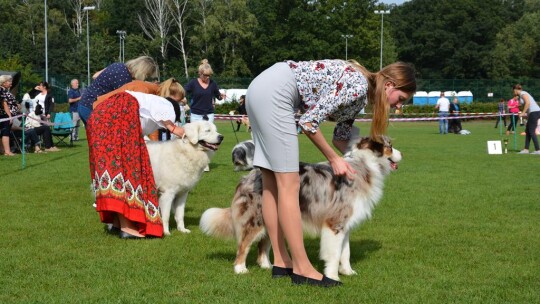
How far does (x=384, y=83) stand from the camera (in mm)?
4879

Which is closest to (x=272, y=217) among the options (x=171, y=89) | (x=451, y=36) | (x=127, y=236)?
(x=127, y=236)

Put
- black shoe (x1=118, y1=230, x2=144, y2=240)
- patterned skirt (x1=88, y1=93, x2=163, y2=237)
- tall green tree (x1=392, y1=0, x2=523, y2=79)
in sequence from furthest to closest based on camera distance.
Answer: tall green tree (x1=392, y1=0, x2=523, y2=79) < black shoe (x1=118, y1=230, x2=144, y2=240) < patterned skirt (x1=88, y1=93, x2=163, y2=237)

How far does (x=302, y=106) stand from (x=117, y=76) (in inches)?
125

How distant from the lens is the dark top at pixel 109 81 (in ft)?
24.6

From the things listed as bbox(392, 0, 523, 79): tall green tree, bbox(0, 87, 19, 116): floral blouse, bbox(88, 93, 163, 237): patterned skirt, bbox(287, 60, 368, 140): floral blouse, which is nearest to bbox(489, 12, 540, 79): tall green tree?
bbox(392, 0, 523, 79): tall green tree

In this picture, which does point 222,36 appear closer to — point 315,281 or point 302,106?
point 302,106

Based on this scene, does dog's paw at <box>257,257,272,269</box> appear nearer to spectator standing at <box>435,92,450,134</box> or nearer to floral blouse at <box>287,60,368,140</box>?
floral blouse at <box>287,60,368,140</box>

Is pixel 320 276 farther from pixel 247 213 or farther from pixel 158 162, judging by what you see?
pixel 158 162

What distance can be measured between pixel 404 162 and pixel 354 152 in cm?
1071

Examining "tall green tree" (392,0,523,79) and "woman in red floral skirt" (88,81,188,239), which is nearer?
"woman in red floral skirt" (88,81,188,239)

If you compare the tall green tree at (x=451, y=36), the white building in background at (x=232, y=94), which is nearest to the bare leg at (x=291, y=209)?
the white building in background at (x=232, y=94)

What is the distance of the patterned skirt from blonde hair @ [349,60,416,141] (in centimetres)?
287

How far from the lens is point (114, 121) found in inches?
269

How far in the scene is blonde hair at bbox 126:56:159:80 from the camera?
7.46 metres
